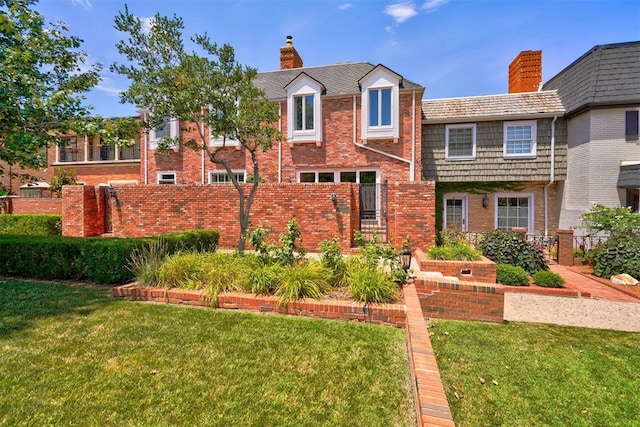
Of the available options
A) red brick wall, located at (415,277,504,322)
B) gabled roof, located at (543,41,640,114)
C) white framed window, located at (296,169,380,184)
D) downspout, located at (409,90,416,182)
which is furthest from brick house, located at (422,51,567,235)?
red brick wall, located at (415,277,504,322)

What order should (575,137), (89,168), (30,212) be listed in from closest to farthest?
(575,137)
(30,212)
(89,168)

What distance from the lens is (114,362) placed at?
3.21 meters

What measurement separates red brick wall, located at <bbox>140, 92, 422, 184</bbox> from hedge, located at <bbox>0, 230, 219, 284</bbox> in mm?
7912

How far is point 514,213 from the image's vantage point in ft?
44.9

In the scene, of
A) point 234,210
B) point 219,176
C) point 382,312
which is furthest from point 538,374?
point 219,176

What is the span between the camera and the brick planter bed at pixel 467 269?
21.7ft

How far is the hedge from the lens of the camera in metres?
5.91

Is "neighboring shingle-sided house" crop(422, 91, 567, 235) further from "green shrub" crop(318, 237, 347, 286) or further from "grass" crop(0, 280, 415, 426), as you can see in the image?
"grass" crop(0, 280, 415, 426)

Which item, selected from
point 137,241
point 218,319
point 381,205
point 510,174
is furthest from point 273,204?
point 510,174

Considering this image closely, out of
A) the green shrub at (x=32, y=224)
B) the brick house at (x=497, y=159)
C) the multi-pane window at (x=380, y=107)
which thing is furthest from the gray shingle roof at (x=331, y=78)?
the green shrub at (x=32, y=224)

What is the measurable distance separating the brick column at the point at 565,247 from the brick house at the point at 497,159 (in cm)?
419

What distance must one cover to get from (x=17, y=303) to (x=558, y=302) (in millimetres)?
10584

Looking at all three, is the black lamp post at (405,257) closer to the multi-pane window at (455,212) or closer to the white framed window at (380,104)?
the white framed window at (380,104)

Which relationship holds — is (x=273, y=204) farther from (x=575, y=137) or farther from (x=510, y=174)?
(x=575, y=137)
